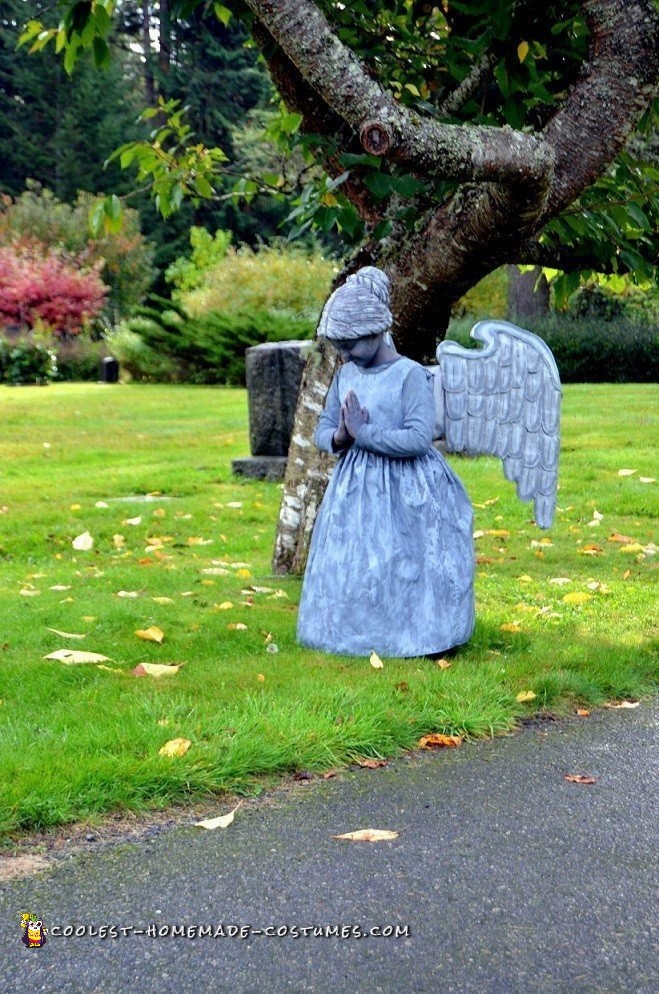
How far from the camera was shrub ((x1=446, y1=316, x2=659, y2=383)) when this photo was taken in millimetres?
21562

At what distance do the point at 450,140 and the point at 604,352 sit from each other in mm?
18176

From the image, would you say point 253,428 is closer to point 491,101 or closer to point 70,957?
point 491,101

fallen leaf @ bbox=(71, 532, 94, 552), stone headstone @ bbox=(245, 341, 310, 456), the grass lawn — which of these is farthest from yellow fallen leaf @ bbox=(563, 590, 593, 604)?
stone headstone @ bbox=(245, 341, 310, 456)

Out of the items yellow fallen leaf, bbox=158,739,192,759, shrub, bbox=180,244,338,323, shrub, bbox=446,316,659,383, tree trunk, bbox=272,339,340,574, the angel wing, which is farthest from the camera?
shrub, bbox=180,244,338,323

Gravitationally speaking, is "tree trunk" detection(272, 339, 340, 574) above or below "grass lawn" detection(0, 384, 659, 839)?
above

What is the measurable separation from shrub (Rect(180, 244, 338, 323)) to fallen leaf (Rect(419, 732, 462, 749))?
24.0 meters

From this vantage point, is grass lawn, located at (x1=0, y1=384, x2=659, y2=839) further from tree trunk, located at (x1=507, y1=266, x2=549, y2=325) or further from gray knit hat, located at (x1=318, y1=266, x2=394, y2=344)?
tree trunk, located at (x1=507, y1=266, x2=549, y2=325)

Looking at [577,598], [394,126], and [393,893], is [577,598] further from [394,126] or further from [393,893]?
[393,893]

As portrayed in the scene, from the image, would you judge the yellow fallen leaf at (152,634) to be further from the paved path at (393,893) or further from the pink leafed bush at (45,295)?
the pink leafed bush at (45,295)

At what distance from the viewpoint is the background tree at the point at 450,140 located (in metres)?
4.41

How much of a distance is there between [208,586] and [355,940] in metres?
3.60

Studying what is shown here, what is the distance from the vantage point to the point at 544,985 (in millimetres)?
2498

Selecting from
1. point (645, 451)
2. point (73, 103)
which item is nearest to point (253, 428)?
point (645, 451)

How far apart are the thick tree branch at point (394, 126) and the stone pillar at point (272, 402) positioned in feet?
17.5
